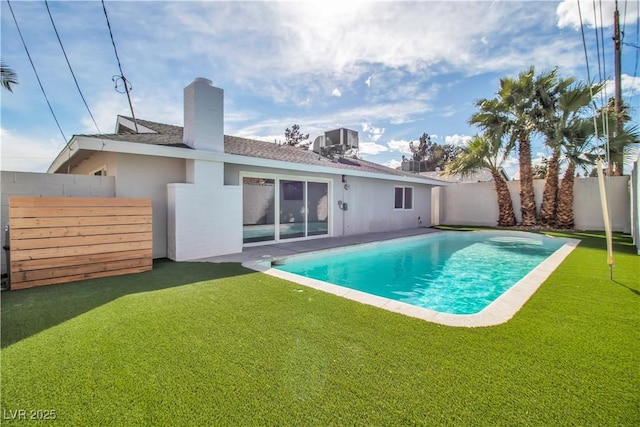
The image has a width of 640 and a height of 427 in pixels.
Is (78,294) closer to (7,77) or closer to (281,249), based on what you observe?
(281,249)

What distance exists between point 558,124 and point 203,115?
1598 centimetres

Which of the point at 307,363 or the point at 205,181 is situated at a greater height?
the point at 205,181

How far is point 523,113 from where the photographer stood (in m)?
15.3

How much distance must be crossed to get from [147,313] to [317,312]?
239 cm

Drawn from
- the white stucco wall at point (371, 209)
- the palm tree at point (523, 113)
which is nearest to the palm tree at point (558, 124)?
the palm tree at point (523, 113)

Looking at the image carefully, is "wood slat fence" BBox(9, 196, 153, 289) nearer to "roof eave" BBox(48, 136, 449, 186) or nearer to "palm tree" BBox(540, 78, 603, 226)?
"roof eave" BBox(48, 136, 449, 186)

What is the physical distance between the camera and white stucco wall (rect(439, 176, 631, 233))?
15.0 metres

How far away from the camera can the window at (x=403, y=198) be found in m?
16.5

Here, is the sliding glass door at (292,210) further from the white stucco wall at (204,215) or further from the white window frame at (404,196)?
the white window frame at (404,196)

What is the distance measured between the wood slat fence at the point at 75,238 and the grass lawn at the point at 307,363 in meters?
0.77

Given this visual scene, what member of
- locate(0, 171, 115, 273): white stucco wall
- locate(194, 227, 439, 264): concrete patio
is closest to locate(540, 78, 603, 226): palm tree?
locate(194, 227, 439, 264): concrete patio

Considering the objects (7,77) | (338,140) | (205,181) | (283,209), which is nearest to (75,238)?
(205,181)

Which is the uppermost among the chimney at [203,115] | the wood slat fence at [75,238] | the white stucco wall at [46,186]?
the chimney at [203,115]

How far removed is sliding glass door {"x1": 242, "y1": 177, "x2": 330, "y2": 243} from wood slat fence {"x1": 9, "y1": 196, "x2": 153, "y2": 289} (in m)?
3.61
